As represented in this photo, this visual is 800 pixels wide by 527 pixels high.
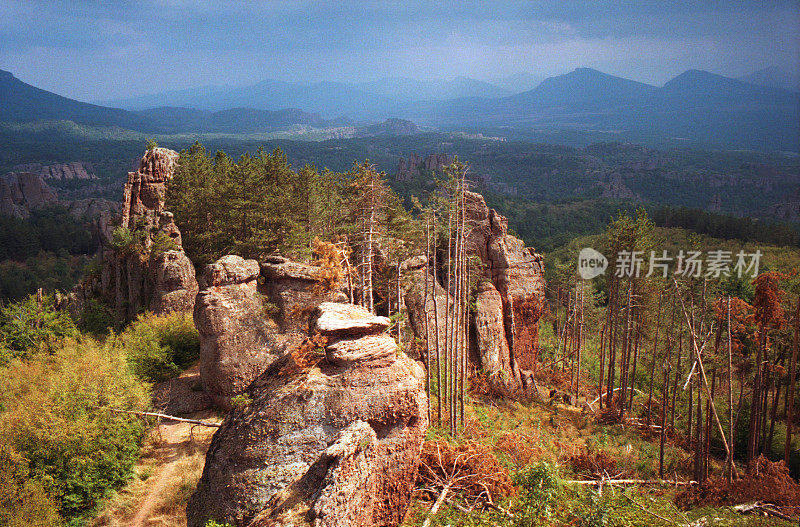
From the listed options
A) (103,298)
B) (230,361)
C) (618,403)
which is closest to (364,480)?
(230,361)

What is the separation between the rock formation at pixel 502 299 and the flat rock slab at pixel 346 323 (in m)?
15.2

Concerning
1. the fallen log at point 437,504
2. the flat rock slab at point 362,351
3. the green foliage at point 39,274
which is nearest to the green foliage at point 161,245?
the flat rock slab at point 362,351

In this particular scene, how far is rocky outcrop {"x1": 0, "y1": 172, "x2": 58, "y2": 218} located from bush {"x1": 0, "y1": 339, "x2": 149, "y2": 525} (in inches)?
5271

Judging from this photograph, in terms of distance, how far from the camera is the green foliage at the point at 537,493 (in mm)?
8867

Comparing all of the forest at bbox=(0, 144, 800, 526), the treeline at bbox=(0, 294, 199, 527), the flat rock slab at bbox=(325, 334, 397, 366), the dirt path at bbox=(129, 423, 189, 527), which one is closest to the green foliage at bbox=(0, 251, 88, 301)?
the forest at bbox=(0, 144, 800, 526)

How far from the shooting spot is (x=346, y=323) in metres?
9.31

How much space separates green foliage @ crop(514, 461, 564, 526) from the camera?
349 inches

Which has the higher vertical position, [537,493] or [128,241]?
[128,241]

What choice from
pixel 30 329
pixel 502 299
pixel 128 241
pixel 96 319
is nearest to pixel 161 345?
pixel 96 319

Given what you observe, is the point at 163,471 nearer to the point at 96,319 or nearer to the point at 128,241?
the point at 96,319

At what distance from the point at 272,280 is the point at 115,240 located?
623 inches

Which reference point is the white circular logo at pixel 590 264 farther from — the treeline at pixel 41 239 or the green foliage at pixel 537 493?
the treeline at pixel 41 239

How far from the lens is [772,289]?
15.9m

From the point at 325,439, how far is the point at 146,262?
2560 centimetres
